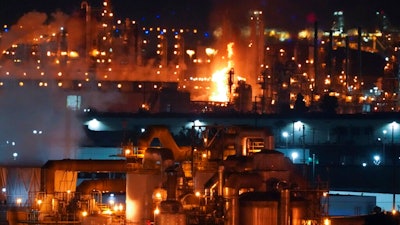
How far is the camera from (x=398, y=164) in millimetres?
46500

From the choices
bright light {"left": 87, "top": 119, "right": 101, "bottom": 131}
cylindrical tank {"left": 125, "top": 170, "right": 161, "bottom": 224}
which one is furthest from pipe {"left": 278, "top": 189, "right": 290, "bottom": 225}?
bright light {"left": 87, "top": 119, "right": 101, "bottom": 131}

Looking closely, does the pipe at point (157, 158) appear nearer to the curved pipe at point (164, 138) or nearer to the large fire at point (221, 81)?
the curved pipe at point (164, 138)

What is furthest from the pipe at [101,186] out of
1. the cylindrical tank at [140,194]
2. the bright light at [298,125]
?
the bright light at [298,125]

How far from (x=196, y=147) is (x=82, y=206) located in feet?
15.3

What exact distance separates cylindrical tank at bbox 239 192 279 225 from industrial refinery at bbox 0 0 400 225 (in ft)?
0.09

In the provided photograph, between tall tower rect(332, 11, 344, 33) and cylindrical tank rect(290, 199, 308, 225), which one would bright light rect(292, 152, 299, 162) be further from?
tall tower rect(332, 11, 344, 33)

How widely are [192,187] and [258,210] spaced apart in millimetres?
4173

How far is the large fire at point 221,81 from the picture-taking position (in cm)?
7969

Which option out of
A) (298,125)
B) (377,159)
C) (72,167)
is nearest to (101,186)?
(72,167)

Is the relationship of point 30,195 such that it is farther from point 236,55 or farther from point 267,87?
point 236,55

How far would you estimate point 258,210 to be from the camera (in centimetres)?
2230

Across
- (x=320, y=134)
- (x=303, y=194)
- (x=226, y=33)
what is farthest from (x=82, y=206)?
(x=226, y=33)

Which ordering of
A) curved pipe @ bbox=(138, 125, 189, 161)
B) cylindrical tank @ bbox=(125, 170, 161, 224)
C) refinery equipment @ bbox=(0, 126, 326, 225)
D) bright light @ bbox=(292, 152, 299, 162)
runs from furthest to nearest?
bright light @ bbox=(292, 152, 299, 162), curved pipe @ bbox=(138, 125, 189, 161), cylindrical tank @ bbox=(125, 170, 161, 224), refinery equipment @ bbox=(0, 126, 326, 225)

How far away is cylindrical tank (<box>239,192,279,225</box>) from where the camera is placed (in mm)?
22297
